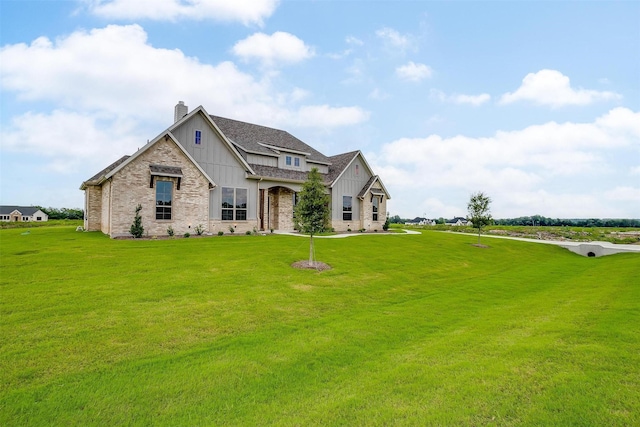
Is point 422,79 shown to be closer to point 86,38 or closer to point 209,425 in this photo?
point 86,38

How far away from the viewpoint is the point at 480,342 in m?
6.35

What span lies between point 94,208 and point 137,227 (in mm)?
8424

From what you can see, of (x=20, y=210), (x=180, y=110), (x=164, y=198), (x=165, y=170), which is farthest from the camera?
(x=20, y=210)

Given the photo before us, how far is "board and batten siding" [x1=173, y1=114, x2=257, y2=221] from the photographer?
2175 centimetres

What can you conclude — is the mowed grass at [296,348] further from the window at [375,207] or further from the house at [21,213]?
the house at [21,213]

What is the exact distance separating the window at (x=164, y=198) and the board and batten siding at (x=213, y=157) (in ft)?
9.78

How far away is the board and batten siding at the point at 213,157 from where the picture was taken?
21.8 m

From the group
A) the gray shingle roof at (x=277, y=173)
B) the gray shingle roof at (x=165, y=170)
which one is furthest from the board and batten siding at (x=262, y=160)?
the gray shingle roof at (x=165, y=170)

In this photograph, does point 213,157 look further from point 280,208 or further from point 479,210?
point 479,210

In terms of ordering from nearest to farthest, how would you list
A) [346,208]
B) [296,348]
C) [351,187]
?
[296,348] → [346,208] → [351,187]

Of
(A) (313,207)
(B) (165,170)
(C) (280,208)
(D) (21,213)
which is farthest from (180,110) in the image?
(D) (21,213)

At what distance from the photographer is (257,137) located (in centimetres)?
2889

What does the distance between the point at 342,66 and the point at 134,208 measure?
1751 cm

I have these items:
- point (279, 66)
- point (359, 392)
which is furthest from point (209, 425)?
point (279, 66)
